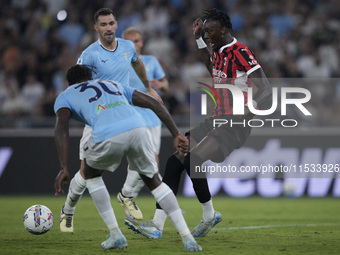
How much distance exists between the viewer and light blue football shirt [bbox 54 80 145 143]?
221 inches

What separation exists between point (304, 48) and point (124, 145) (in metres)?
10.1

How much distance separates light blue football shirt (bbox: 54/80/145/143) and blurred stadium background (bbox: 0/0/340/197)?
22.0ft

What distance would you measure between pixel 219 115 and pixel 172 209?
1.53 metres

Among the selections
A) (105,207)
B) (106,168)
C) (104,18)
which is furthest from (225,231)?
(104,18)

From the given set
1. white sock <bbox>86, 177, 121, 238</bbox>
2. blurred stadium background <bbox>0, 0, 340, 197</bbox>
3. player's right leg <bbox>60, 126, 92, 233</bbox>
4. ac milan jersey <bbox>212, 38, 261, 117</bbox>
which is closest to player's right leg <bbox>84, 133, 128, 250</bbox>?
white sock <bbox>86, 177, 121, 238</bbox>

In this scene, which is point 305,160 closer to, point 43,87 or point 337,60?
point 337,60

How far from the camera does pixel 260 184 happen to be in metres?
12.5

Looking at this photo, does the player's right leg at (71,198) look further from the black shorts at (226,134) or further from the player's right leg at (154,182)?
the player's right leg at (154,182)

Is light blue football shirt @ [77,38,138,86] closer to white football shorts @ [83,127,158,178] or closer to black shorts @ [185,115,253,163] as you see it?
black shorts @ [185,115,253,163]

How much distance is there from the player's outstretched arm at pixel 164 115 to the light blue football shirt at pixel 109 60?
205 cm

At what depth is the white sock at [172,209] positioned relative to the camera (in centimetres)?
559

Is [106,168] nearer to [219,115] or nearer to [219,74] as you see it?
[219,115]

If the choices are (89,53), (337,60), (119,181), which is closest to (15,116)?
(119,181)

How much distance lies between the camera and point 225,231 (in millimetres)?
7480
